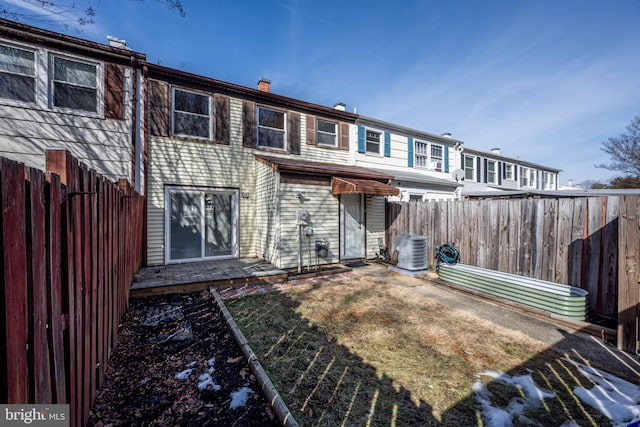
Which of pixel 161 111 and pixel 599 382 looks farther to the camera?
pixel 161 111

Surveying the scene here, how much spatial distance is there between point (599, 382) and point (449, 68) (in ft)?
38.4

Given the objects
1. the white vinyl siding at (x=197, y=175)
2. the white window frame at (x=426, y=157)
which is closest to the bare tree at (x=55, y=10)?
the white vinyl siding at (x=197, y=175)

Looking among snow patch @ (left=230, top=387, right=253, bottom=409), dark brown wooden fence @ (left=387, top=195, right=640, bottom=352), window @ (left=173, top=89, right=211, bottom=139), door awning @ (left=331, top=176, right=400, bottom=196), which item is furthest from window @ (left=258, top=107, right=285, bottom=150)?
snow patch @ (left=230, top=387, right=253, bottom=409)

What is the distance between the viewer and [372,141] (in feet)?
39.0

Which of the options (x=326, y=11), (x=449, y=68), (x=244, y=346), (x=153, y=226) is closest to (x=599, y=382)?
(x=244, y=346)

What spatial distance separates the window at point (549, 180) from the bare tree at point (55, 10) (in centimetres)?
2831

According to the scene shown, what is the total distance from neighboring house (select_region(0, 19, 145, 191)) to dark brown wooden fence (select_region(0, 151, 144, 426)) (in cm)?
603

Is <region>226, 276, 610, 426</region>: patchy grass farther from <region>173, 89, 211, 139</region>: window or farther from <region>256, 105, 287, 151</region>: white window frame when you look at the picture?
<region>256, 105, 287, 151</region>: white window frame

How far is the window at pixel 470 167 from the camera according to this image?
614 inches

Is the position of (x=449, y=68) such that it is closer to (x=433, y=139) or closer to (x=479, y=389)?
(x=433, y=139)

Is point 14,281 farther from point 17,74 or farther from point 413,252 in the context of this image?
point 17,74

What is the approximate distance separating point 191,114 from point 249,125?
185cm

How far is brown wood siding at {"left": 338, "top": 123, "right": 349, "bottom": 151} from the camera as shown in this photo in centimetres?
1091

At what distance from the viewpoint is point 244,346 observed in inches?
136
